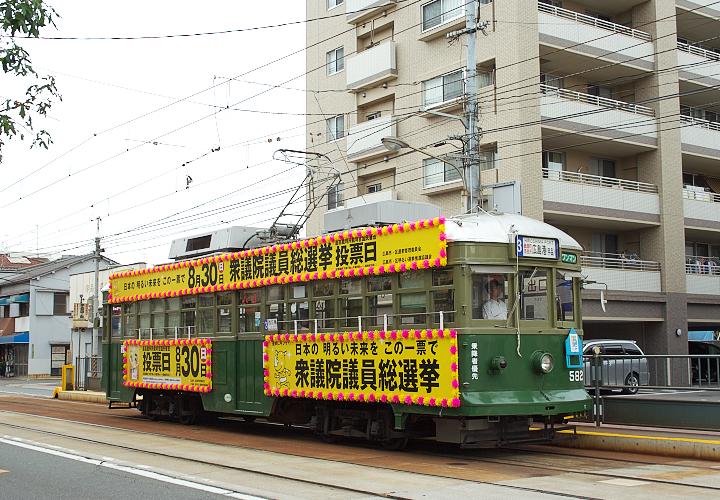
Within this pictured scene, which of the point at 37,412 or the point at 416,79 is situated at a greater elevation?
the point at 416,79

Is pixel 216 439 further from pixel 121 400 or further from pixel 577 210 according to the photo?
pixel 577 210

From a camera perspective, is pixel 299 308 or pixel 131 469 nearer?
pixel 131 469

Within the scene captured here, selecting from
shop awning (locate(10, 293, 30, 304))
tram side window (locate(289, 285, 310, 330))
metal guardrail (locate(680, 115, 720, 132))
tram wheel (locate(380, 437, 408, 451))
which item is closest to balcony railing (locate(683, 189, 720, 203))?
metal guardrail (locate(680, 115, 720, 132))

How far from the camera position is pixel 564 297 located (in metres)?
12.9

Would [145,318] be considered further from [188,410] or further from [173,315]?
[188,410]

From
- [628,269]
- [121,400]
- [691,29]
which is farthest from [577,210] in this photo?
[121,400]

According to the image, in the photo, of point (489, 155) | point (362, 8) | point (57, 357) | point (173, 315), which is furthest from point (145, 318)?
point (57, 357)

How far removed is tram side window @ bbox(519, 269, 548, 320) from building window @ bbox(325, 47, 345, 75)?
2673 centimetres

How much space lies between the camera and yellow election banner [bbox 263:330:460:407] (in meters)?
11.8

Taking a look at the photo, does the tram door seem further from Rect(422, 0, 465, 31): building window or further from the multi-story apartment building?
Rect(422, 0, 465, 31): building window

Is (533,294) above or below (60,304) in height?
below

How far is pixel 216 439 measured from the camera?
1516 cm

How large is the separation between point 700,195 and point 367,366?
2509 cm

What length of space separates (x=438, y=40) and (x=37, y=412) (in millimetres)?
18775
